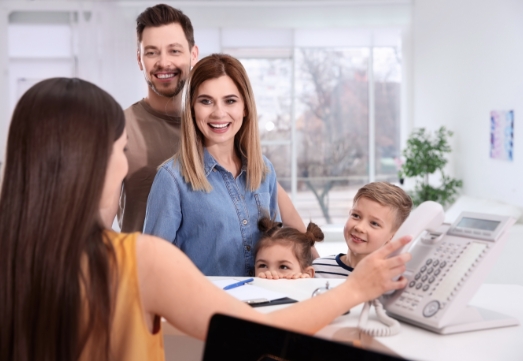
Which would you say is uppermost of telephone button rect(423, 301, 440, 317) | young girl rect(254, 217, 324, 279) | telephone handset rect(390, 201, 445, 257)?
telephone handset rect(390, 201, 445, 257)

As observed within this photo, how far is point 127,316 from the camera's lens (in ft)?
3.69

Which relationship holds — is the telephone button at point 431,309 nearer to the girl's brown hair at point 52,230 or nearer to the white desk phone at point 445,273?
the white desk phone at point 445,273

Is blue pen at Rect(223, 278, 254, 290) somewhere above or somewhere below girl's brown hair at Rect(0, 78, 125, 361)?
below

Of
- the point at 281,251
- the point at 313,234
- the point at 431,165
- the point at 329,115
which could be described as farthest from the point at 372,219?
the point at 329,115

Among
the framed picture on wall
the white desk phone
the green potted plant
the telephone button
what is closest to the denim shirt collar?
the white desk phone

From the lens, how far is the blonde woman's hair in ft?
7.50

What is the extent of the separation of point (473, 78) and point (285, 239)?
4116 mm

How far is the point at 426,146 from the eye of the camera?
6.37 metres

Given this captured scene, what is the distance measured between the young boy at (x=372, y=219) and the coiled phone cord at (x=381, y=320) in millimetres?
926

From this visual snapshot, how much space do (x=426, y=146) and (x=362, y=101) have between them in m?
1.90

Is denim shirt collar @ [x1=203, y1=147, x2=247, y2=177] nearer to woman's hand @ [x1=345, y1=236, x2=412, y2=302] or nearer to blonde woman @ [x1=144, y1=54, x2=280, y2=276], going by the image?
blonde woman @ [x1=144, y1=54, x2=280, y2=276]

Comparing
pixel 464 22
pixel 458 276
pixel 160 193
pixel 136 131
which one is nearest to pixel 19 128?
pixel 458 276

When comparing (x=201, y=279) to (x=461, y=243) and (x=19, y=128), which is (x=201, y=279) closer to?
(x=19, y=128)

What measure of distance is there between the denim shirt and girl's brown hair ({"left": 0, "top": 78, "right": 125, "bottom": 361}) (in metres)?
1.16
